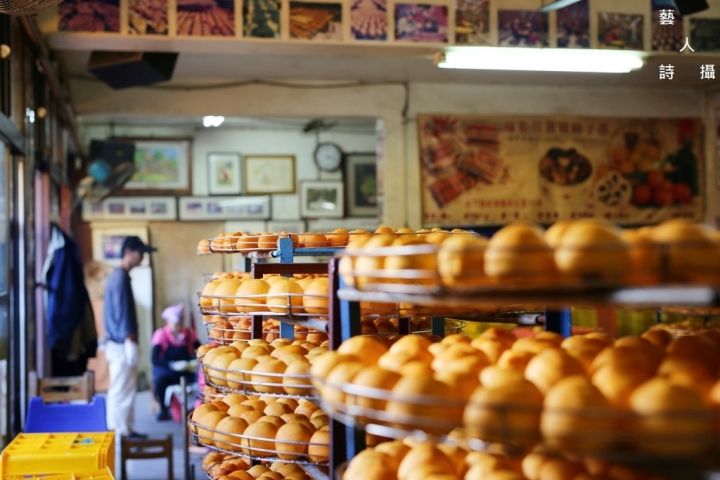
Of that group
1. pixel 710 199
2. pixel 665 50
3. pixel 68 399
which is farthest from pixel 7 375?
pixel 710 199

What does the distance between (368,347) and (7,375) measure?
3.67 meters

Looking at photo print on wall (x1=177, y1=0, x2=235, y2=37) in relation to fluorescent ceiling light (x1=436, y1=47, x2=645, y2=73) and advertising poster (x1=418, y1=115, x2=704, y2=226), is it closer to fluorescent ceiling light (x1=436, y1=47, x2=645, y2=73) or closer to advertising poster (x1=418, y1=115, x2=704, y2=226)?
fluorescent ceiling light (x1=436, y1=47, x2=645, y2=73)

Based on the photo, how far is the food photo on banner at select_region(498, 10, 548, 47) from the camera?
5.64 m

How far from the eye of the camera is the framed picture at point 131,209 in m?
10.4

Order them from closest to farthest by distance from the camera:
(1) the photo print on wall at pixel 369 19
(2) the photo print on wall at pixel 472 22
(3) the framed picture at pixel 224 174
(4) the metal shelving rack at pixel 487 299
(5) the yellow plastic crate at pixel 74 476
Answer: (4) the metal shelving rack at pixel 487 299, (5) the yellow plastic crate at pixel 74 476, (1) the photo print on wall at pixel 369 19, (2) the photo print on wall at pixel 472 22, (3) the framed picture at pixel 224 174

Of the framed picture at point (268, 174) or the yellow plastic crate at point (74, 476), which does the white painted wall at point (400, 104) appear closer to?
the framed picture at point (268, 174)

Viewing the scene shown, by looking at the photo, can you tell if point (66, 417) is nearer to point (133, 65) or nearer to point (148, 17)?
point (148, 17)

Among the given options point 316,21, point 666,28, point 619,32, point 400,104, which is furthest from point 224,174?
point 666,28

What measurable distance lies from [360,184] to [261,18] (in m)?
5.43

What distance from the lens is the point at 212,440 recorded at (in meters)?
2.29

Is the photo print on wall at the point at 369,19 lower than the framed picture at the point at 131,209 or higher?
higher

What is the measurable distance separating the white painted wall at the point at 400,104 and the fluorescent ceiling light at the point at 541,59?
188 centimetres

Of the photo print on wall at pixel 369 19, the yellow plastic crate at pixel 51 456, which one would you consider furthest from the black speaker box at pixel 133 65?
the yellow plastic crate at pixel 51 456

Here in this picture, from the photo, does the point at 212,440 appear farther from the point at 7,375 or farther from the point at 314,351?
the point at 7,375
